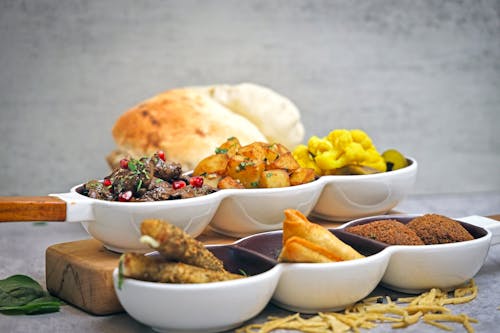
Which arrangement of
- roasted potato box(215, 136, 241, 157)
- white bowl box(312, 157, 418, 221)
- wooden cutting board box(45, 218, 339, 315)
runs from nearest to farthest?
1. wooden cutting board box(45, 218, 339, 315)
2. roasted potato box(215, 136, 241, 157)
3. white bowl box(312, 157, 418, 221)

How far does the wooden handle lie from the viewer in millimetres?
1687

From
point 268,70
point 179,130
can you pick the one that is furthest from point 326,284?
point 268,70

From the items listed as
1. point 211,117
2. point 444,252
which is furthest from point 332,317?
point 211,117

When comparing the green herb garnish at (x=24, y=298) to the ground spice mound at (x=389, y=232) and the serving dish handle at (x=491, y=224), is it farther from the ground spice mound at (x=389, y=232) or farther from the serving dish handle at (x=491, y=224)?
the serving dish handle at (x=491, y=224)

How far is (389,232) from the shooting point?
1.88 meters

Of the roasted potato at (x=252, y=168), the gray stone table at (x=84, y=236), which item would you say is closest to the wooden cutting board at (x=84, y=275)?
the gray stone table at (x=84, y=236)

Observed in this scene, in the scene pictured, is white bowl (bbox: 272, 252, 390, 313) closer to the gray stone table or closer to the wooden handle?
the gray stone table

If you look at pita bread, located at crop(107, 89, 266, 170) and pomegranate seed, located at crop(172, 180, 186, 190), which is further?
pita bread, located at crop(107, 89, 266, 170)

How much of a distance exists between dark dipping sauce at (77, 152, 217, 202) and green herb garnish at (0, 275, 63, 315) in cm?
27

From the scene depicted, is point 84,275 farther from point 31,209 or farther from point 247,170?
point 247,170

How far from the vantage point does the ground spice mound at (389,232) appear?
1855mm

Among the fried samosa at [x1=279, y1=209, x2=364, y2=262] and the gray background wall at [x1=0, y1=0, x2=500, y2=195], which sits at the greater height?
the gray background wall at [x1=0, y1=0, x2=500, y2=195]

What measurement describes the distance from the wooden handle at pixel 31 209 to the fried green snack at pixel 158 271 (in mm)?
314

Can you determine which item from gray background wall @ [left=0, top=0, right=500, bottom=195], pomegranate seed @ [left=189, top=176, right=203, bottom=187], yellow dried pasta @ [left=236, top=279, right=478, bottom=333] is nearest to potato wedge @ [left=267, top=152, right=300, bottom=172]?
pomegranate seed @ [left=189, top=176, right=203, bottom=187]
